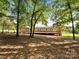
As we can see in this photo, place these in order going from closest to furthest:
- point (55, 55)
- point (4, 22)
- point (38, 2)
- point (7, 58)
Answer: point (7, 58) → point (55, 55) → point (38, 2) → point (4, 22)

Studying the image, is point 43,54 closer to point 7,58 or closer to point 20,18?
point 7,58

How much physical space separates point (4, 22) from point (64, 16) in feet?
27.5

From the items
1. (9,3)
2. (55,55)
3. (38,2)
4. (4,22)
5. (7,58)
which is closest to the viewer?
(7,58)

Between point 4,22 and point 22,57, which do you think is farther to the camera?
point 4,22

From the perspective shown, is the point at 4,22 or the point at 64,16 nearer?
the point at 64,16

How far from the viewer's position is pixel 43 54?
8375mm

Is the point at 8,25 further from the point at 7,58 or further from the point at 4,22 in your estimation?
the point at 7,58

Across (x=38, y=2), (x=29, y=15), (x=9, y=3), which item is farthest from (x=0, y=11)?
(x=38, y=2)

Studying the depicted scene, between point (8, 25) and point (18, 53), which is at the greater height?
point (8, 25)

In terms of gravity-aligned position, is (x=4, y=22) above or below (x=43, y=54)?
above

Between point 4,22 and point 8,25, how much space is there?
1279mm

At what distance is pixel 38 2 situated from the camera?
49.4 ft

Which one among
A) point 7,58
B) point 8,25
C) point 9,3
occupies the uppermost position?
point 9,3

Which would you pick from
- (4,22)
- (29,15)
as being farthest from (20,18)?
(4,22)
